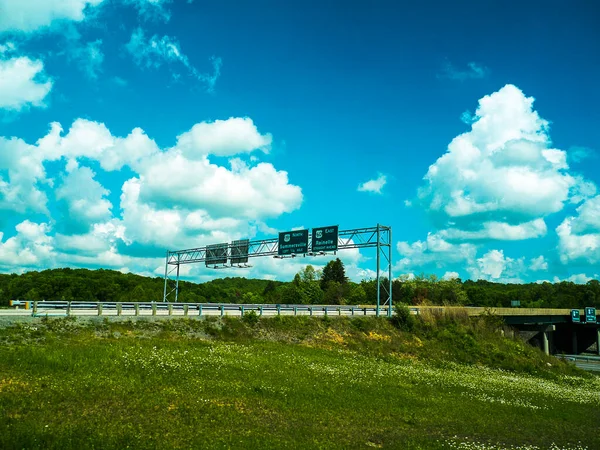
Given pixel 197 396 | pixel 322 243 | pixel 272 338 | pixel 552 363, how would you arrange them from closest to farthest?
pixel 197 396 → pixel 272 338 → pixel 552 363 → pixel 322 243

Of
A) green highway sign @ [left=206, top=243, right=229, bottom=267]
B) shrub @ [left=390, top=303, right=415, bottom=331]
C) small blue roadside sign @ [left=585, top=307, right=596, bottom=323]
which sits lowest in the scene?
small blue roadside sign @ [left=585, top=307, right=596, bottom=323]

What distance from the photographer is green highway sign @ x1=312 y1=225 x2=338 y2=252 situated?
53.8 m

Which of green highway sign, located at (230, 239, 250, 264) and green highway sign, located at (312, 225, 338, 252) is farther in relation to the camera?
green highway sign, located at (230, 239, 250, 264)

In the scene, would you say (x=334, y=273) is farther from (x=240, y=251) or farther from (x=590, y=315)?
(x=240, y=251)

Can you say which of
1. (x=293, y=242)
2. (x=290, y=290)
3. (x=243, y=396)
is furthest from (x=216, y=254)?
(x=290, y=290)

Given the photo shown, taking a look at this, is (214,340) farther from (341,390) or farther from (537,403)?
(537,403)

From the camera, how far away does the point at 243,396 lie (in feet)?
61.4

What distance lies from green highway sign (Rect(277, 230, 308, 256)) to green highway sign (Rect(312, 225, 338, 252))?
113cm

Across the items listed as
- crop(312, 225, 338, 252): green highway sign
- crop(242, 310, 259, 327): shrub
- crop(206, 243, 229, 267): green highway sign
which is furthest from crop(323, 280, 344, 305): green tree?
crop(242, 310, 259, 327): shrub

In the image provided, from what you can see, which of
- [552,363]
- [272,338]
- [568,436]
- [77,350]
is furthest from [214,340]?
[552,363]

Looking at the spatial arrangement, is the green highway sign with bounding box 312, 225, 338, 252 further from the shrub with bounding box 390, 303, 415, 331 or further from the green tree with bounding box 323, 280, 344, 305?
the green tree with bounding box 323, 280, 344, 305

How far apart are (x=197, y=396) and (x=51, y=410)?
5.03 metres

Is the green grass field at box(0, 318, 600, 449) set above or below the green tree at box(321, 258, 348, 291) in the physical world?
below

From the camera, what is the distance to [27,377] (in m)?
17.7
